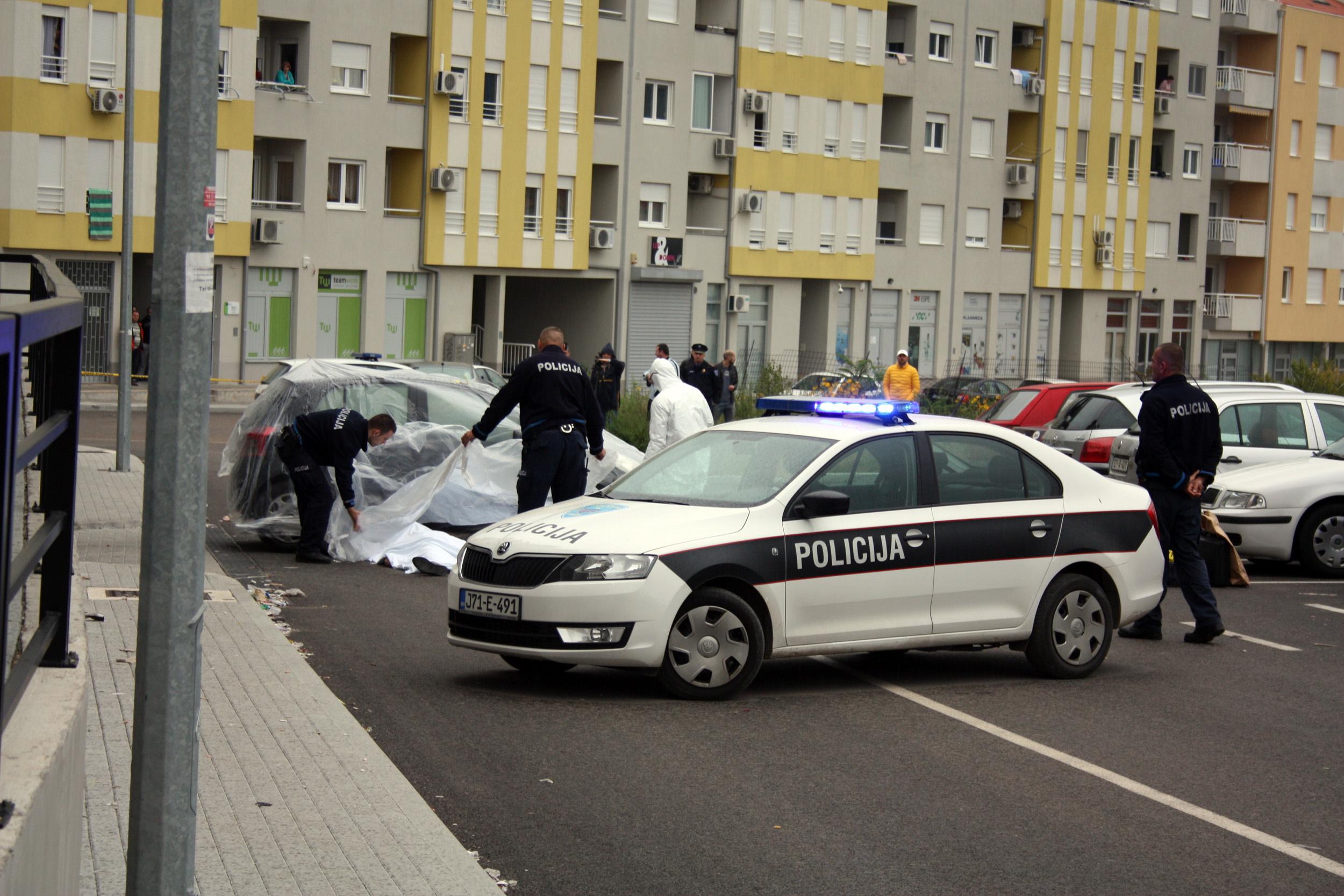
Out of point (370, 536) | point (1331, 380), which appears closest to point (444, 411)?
point (370, 536)

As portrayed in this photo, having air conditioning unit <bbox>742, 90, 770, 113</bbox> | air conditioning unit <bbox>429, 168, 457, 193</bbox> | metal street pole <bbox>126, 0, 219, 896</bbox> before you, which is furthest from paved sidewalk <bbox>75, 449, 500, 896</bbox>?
air conditioning unit <bbox>742, 90, 770, 113</bbox>

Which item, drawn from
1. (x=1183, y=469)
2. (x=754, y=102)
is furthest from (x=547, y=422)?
(x=754, y=102)

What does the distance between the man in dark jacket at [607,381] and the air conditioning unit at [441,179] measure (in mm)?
21749

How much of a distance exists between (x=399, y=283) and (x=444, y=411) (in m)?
33.4

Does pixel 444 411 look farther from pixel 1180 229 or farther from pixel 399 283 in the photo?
pixel 1180 229

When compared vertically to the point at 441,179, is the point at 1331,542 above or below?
below

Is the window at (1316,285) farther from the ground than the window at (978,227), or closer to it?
closer to it

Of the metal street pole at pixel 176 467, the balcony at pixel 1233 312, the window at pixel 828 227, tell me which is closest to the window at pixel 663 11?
the window at pixel 828 227

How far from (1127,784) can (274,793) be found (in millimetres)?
3624

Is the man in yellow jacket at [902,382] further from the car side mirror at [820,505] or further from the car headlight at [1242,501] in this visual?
the car side mirror at [820,505]

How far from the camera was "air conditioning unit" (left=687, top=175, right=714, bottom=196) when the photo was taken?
54.8 meters

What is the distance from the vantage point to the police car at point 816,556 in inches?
333

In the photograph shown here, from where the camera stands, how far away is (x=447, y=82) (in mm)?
47219

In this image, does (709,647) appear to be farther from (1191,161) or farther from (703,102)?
(1191,161)
